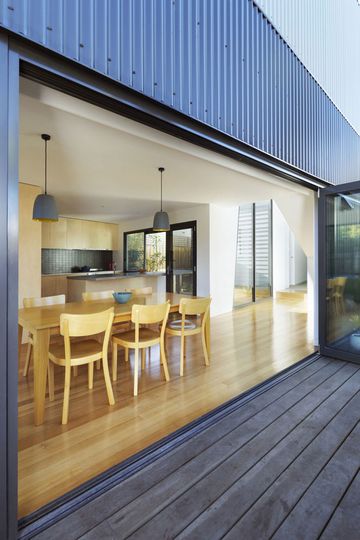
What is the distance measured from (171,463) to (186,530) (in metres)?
0.44

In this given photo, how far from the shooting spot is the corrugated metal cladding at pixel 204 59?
4.52 ft

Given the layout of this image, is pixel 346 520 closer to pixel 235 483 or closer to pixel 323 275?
pixel 235 483

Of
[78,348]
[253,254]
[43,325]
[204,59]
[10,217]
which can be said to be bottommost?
[78,348]

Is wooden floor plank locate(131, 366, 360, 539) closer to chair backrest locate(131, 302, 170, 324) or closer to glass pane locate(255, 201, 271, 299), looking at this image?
chair backrest locate(131, 302, 170, 324)

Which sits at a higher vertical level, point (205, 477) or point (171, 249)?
point (171, 249)

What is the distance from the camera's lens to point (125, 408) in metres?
2.41

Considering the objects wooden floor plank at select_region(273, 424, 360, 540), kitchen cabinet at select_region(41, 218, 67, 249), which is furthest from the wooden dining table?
kitchen cabinet at select_region(41, 218, 67, 249)

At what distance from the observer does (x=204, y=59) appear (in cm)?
213

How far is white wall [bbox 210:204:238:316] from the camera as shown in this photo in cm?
609

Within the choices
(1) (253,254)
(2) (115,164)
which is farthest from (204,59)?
(1) (253,254)

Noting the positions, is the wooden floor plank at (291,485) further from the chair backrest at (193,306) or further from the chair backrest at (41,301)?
the chair backrest at (41,301)

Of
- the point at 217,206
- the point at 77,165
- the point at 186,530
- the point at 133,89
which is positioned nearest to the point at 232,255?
the point at 217,206

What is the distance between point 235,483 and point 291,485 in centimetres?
31

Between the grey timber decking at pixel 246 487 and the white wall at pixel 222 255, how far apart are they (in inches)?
157
